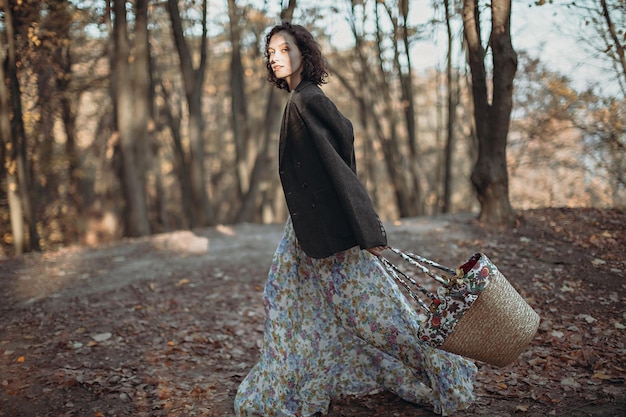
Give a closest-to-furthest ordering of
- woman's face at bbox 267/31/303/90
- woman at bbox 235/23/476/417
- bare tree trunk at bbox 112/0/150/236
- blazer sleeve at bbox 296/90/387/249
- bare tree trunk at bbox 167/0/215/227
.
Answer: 1. blazer sleeve at bbox 296/90/387/249
2. woman at bbox 235/23/476/417
3. woman's face at bbox 267/31/303/90
4. bare tree trunk at bbox 112/0/150/236
5. bare tree trunk at bbox 167/0/215/227

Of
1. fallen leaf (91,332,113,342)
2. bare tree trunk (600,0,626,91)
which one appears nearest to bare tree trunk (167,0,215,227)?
fallen leaf (91,332,113,342)

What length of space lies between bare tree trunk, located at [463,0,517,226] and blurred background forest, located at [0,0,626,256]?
0.02m

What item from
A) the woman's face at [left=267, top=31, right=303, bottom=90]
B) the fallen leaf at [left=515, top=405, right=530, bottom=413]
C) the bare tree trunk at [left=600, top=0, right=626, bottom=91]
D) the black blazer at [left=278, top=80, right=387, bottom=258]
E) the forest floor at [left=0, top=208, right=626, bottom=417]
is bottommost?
the fallen leaf at [left=515, top=405, right=530, bottom=413]

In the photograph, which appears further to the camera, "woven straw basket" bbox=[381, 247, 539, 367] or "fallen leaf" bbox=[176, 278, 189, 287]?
"fallen leaf" bbox=[176, 278, 189, 287]

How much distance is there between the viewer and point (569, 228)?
22.1 ft

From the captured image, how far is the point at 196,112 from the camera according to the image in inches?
424

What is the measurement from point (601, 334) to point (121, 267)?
5424 millimetres

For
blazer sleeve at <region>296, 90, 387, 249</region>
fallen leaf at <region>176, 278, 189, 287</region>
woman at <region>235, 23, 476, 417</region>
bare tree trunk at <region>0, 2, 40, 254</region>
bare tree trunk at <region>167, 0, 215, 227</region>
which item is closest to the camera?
blazer sleeve at <region>296, 90, 387, 249</region>

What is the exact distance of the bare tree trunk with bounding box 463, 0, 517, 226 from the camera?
7004 mm

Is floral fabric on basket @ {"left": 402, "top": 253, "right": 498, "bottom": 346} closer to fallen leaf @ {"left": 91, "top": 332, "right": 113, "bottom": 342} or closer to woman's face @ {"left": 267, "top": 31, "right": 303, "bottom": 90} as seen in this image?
woman's face @ {"left": 267, "top": 31, "right": 303, "bottom": 90}

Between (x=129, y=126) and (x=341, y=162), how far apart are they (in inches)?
288

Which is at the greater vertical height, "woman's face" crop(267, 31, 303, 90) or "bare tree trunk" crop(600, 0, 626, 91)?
"bare tree trunk" crop(600, 0, 626, 91)

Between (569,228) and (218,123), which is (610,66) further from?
(218,123)

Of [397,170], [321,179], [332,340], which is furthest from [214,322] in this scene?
[397,170]
